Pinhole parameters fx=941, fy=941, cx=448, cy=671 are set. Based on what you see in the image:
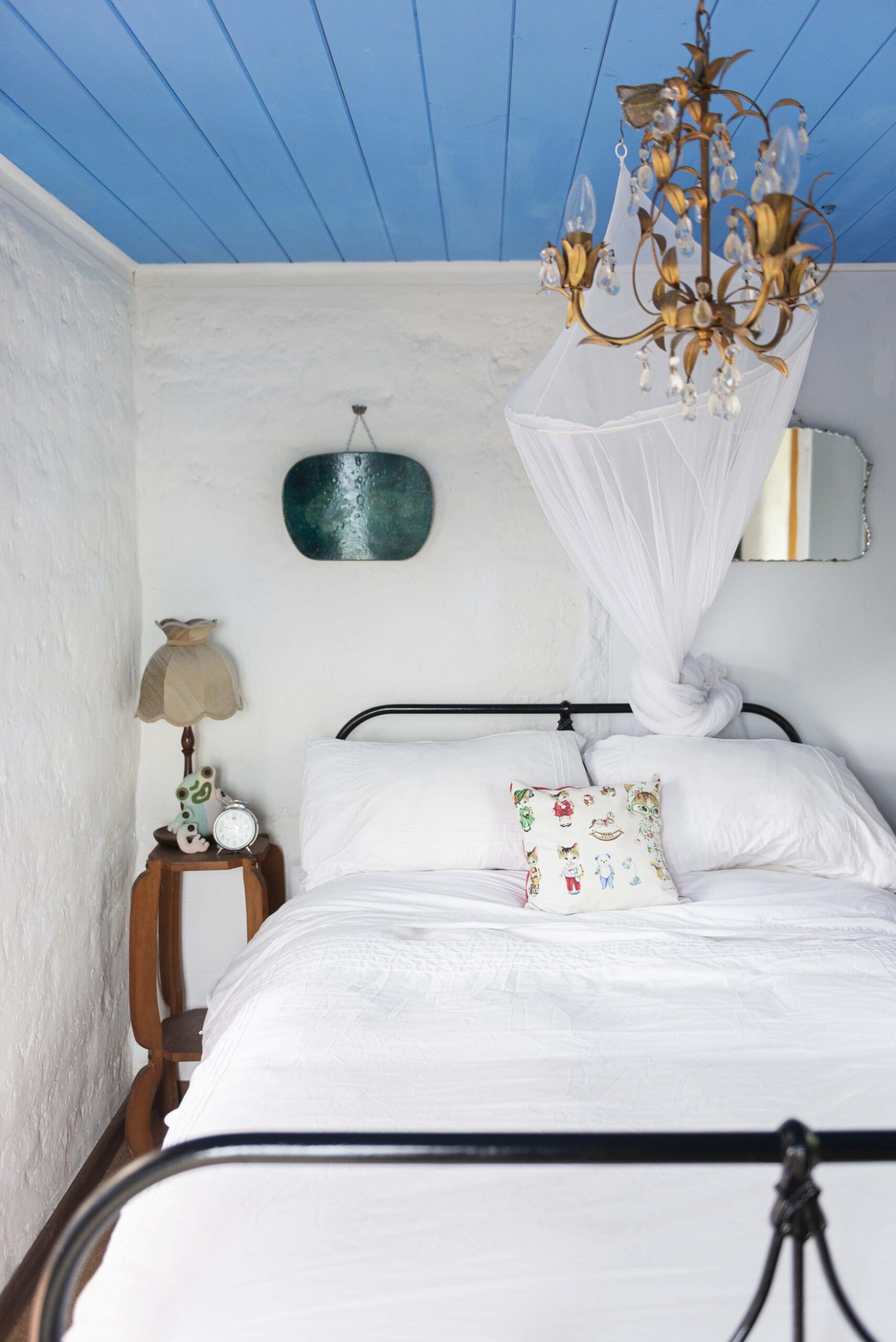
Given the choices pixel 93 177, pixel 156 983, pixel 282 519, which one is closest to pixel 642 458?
pixel 282 519

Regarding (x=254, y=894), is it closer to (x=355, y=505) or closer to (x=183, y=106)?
(x=355, y=505)

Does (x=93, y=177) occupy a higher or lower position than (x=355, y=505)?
higher

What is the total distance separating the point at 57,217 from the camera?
7.91 feet

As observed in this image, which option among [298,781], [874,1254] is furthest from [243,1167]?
[298,781]

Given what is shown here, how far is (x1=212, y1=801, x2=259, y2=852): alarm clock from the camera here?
9.18 ft

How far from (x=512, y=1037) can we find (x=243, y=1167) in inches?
21.1

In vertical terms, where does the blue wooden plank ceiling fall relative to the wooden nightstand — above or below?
above

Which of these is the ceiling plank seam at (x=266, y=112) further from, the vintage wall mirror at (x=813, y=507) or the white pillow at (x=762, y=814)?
the white pillow at (x=762, y=814)

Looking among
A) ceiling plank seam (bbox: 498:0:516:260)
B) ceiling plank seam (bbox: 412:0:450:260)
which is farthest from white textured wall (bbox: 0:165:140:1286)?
ceiling plank seam (bbox: 498:0:516:260)

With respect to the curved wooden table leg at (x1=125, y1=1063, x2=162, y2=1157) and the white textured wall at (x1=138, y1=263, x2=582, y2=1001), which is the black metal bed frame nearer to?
the curved wooden table leg at (x1=125, y1=1063, x2=162, y2=1157)

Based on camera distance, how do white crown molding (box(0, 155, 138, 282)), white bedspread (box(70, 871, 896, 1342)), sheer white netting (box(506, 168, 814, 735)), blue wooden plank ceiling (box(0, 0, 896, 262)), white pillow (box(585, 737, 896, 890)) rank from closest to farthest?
white bedspread (box(70, 871, 896, 1342)) → blue wooden plank ceiling (box(0, 0, 896, 262)) → sheer white netting (box(506, 168, 814, 735)) → white crown molding (box(0, 155, 138, 282)) → white pillow (box(585, 737, 896, 890))

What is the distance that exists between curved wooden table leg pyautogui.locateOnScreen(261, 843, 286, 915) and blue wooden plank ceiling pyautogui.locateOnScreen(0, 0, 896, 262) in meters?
1.84

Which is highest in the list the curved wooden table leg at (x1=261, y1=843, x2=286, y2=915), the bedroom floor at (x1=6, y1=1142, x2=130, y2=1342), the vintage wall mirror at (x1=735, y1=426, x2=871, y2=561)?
the vintage wall mirror at (x1=735, y1=426, x2=871, y2=561)

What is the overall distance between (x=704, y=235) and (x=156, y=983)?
2.40 metres
